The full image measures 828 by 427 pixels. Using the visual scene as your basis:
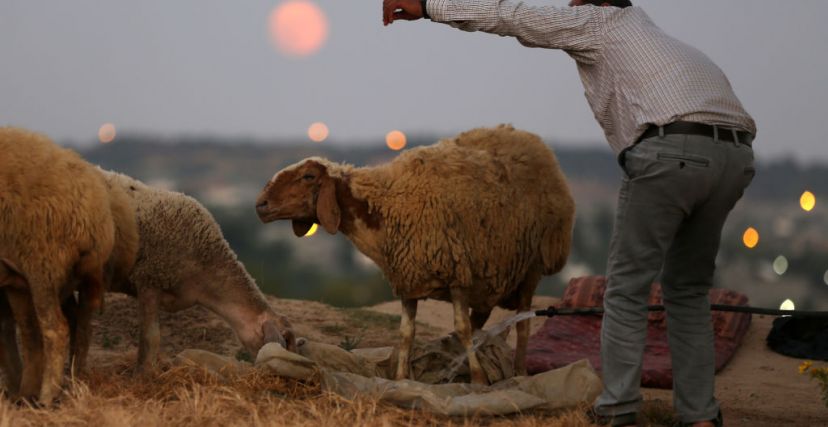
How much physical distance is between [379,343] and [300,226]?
2.81 meters

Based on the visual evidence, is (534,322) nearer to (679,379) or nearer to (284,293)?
(284,293)

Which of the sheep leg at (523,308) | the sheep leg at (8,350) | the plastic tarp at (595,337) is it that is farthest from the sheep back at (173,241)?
the plastic tarp at (595,337)

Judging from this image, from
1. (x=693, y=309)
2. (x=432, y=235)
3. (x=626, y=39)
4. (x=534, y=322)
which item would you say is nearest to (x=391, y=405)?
(x=432, y=235)

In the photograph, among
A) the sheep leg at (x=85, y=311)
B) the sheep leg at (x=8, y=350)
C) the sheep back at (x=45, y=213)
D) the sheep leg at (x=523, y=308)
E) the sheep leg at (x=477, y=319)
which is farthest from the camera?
the sheep leg at (x=477, y=319)

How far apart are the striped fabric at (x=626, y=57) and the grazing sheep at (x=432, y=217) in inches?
59.2

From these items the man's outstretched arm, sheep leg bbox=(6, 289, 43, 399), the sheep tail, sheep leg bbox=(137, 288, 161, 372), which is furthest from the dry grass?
the man's outstretched arm

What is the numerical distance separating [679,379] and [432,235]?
6.08ft

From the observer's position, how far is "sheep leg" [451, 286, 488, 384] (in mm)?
7031

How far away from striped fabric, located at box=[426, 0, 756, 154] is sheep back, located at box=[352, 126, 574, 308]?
4.91ft

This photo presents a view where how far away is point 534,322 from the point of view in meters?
11.6

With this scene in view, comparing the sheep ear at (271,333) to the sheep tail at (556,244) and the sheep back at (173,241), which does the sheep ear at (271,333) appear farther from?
the sheep tail at (556,244)

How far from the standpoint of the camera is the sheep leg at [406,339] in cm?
711

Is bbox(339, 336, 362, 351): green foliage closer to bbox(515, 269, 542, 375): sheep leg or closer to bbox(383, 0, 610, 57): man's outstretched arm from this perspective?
bbox(515, 269, 542, 375): sheep leg

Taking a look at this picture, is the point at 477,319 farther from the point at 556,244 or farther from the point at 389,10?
the point at 389,10
